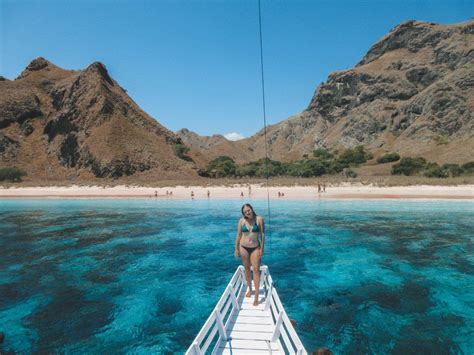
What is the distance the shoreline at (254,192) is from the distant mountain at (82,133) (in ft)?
53.8

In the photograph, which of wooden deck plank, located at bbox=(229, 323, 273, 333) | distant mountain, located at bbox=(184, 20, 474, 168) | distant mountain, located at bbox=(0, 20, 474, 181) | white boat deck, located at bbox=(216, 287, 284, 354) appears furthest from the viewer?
distant mountain, located at bbox=(184, 20, 474, 168)

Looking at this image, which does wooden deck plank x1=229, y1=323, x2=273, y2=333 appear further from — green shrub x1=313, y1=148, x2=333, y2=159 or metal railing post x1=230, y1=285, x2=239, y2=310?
green shrub x1=313, y1=148, x2=333, y2=159

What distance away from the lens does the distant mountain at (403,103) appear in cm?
7606

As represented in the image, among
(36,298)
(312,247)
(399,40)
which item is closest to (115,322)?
(36,298)

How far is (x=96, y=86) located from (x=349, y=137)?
7240cm

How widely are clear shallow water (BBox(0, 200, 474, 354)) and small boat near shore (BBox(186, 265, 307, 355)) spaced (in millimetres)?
1569

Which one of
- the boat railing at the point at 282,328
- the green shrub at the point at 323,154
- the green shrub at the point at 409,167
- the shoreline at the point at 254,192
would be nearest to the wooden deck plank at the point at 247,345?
the boat railing at the point at 282,328

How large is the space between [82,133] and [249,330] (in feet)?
244

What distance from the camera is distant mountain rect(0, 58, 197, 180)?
212 feet

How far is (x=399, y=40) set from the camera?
4806 inches

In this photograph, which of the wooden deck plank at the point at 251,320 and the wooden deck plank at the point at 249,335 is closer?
the wooden deck plank at the point at 249,335

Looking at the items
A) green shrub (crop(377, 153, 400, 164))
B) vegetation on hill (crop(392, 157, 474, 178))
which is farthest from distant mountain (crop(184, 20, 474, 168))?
vegetation on hill (crop(392, 157, 474, 178))

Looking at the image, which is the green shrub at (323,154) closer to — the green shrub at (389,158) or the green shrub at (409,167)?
the green shrub at (389,158)

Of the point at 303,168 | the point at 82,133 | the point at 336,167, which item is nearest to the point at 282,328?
the point at 303,168
